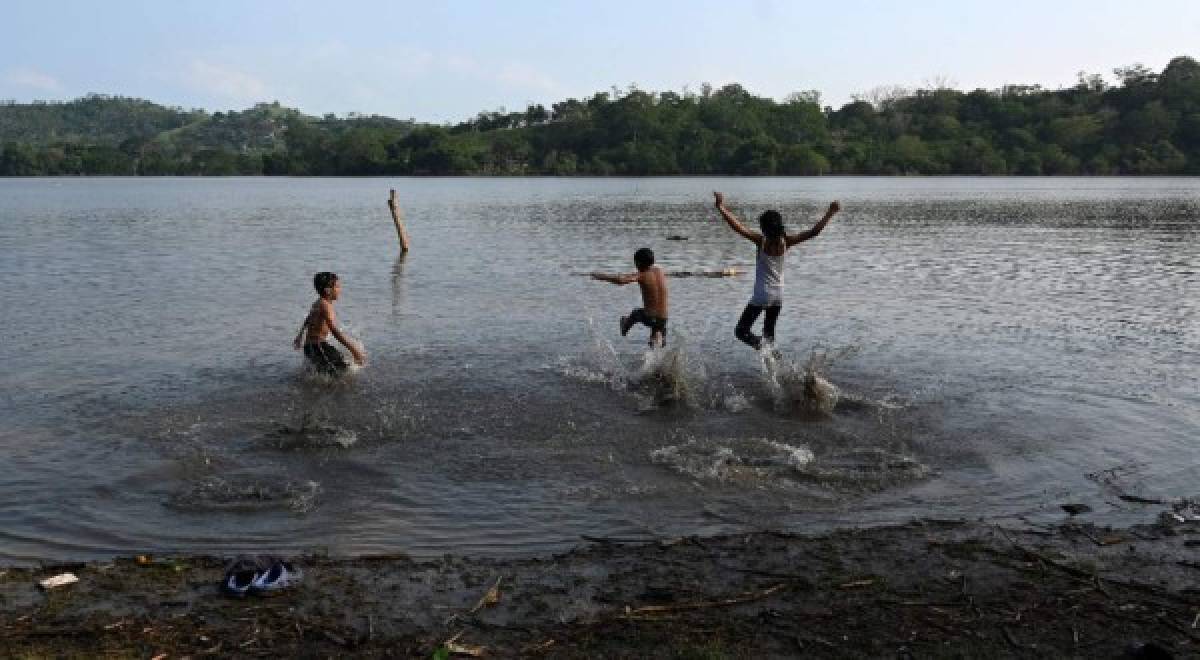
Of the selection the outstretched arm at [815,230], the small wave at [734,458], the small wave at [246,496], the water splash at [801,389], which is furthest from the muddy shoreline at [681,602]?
the outstretched arm at [815,230]

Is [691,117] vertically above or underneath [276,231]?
above

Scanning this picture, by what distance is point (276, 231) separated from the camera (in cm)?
4741

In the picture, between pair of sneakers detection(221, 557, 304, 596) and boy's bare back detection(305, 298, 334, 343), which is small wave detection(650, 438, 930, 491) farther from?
boy's bare back detection(305, 298, 334, 343)

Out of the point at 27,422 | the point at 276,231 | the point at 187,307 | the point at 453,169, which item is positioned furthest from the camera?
the point at 453,169

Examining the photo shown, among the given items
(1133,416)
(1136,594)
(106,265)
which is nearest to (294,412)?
(1136,594)

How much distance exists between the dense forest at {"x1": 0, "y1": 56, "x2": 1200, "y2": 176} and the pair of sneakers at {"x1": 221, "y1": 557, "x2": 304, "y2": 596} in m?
141

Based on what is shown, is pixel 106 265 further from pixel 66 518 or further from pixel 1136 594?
pixel 1136 594

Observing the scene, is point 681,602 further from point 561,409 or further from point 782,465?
point 561,409

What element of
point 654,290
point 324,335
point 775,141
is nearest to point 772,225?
point 654,290

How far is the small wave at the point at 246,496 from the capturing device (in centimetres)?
903

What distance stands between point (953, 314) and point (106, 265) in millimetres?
25487

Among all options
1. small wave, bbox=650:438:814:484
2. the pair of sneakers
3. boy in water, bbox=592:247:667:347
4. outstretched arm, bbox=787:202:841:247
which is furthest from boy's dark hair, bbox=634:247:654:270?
the pair of sneakers

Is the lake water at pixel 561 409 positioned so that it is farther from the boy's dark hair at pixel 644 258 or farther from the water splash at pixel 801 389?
the boy's dark hair at pixel 644 258

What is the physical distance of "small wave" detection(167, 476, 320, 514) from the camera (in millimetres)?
9031
